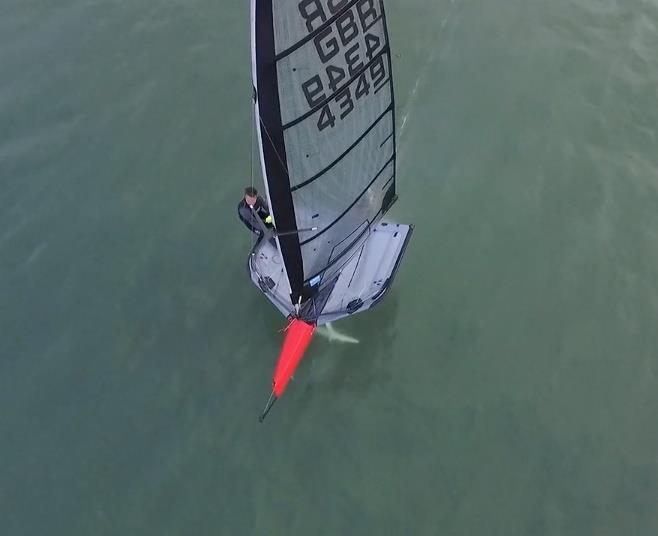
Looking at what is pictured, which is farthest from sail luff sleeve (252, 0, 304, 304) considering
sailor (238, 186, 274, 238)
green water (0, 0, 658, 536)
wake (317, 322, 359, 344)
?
green water (0, 0, 658, 536)

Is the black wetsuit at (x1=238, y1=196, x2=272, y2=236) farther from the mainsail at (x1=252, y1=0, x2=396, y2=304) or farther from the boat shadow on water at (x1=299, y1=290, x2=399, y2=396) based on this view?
the boat shadow on water at (x1=299, y1=290, x2=399, y2=396)

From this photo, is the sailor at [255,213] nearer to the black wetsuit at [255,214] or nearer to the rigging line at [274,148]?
the black wetsuit at [255,214]

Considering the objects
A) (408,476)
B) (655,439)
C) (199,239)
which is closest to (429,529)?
(408,476)

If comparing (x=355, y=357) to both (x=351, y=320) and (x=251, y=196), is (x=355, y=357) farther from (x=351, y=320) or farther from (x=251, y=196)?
(x=251, y=196)

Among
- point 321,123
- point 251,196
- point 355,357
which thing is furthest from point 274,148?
point 355,357

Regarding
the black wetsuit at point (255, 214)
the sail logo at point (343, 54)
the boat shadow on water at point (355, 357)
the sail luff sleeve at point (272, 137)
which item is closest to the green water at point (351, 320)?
the boat shadow on water at point (355, 357)
